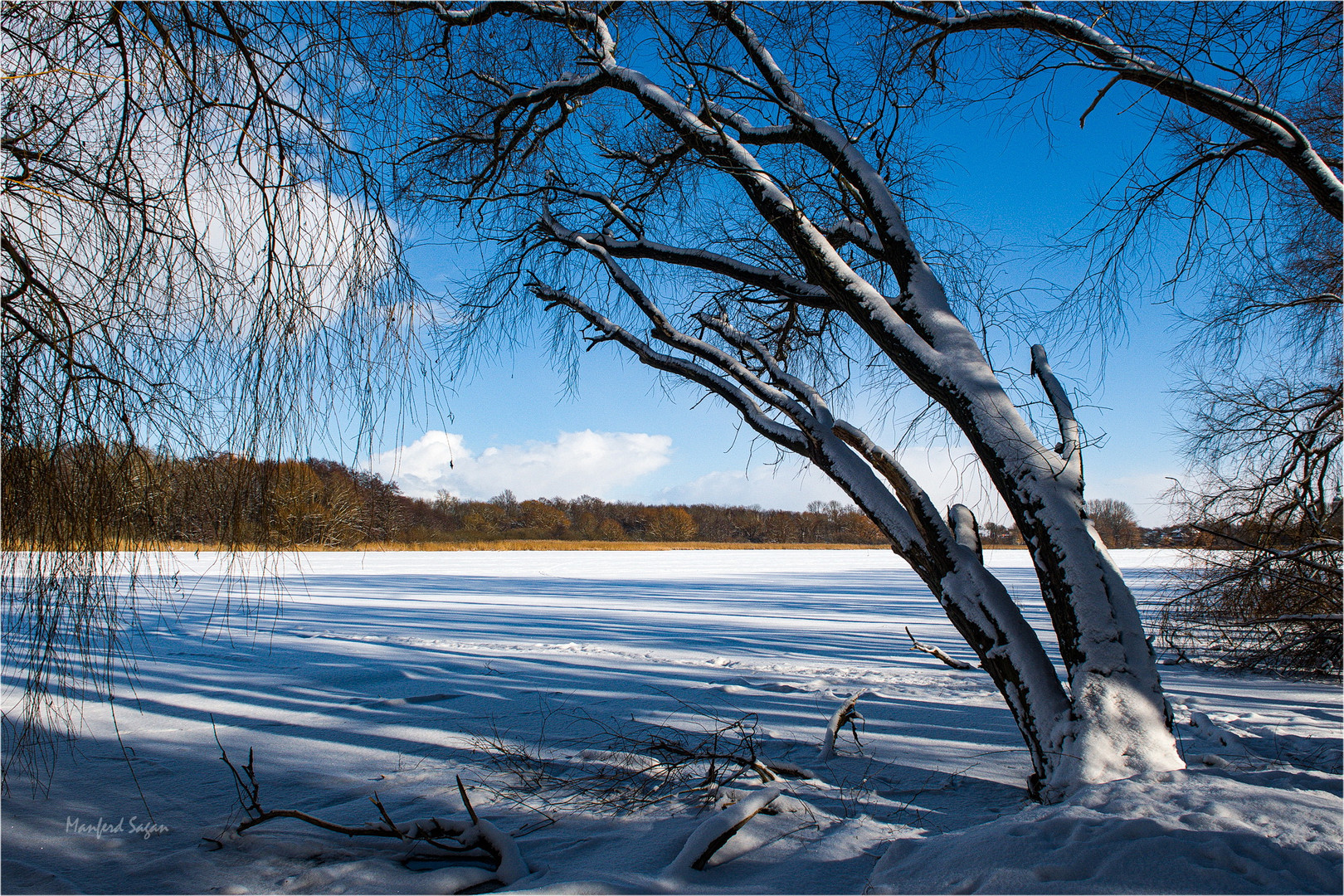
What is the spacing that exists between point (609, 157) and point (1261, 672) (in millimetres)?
7412

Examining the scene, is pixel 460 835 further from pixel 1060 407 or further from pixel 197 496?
pixel 1060 407

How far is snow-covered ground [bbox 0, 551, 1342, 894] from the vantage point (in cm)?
186

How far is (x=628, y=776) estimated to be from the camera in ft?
10.3

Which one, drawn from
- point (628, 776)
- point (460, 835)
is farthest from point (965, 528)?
point (460, 835)

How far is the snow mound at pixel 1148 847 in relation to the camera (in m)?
1.59

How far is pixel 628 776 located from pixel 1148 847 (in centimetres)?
207

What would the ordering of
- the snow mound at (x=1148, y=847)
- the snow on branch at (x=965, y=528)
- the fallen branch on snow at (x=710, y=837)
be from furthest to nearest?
1. the snow on branch at (x=965, y=528)
2. the fallen branch on snow at (x=710, y=837)
3. the snow mound at (x=1148, y=847)

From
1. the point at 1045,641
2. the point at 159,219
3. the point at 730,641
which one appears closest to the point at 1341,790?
the point at 159,219

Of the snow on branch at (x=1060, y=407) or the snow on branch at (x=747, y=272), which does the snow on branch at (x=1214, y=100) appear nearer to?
the snow on branch at (x=1060, y=407)

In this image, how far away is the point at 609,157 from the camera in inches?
162

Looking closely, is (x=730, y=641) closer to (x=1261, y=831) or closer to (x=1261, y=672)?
(x=1261, y=672)

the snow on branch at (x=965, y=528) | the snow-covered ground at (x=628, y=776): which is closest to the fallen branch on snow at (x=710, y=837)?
the snow-covered ground at (x=628, y=776)

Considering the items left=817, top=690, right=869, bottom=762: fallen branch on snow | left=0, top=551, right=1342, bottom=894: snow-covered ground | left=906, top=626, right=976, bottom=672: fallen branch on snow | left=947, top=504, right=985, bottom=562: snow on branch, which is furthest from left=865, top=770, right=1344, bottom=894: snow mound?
left=906, top=626, right=976, bottom=672: fallen branch on snow

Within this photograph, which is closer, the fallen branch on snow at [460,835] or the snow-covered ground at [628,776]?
the snow-covered ground at [628,776]
